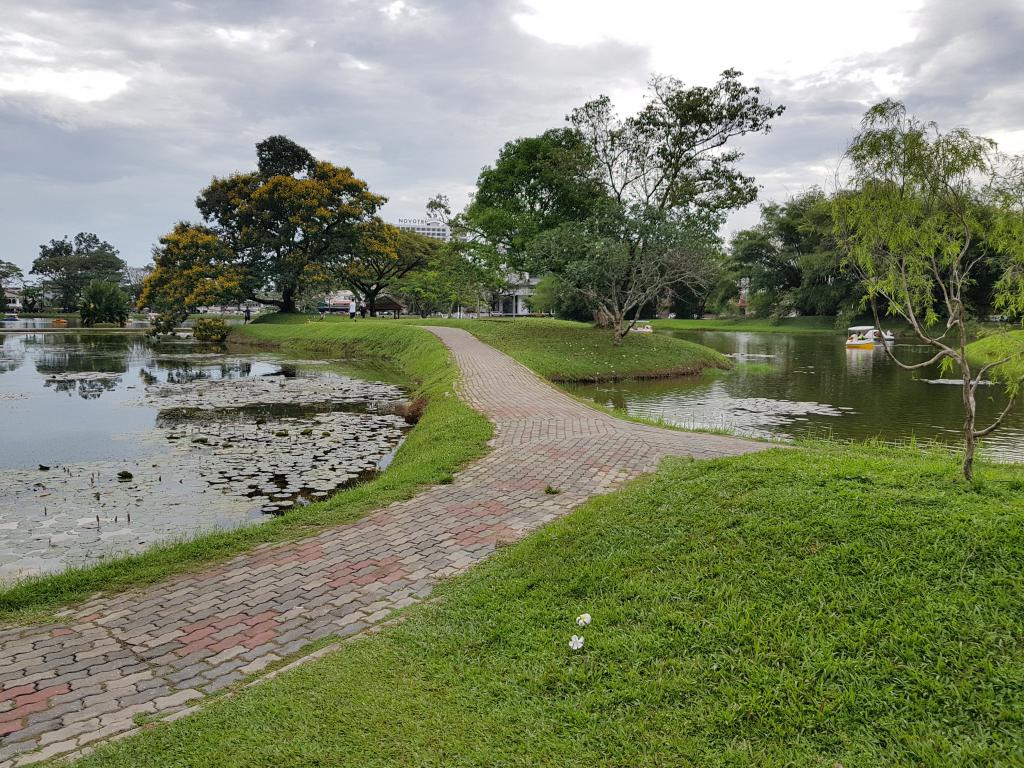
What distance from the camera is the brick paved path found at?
143 inches

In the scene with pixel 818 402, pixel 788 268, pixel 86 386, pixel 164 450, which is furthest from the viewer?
pixel 788 268

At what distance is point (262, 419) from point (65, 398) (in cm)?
724

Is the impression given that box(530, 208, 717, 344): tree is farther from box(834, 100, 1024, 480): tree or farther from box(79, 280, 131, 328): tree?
box(79, 280, 131, 328): tree

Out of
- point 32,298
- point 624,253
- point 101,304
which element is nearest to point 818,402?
point 624,253

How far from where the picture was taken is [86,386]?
1936 cm

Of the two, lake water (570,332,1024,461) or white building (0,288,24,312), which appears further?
white building (0,288,24,312)

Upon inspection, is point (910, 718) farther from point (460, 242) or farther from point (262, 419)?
point (460, 242)

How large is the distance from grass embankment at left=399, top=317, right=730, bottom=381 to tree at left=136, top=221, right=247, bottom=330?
19078 mm

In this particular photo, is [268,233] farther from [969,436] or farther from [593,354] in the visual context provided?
[969,436]

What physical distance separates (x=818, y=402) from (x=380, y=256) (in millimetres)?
36628

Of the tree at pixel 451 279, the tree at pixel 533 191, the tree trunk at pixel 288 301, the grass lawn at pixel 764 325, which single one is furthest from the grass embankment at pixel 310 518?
the grass lawn at pixel 764 325

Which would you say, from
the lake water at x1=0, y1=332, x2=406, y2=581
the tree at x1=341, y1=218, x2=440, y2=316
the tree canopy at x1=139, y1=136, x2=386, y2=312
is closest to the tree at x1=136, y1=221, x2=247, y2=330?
the tree canopy at x1=139, y1=136, x2=386, y2=312

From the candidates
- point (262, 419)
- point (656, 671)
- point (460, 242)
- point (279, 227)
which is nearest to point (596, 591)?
point (656, 671)

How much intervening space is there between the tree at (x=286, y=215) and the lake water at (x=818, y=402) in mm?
27655
